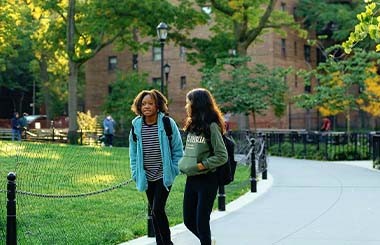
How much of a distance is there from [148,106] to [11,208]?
1.78m

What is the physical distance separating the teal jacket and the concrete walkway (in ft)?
4.63

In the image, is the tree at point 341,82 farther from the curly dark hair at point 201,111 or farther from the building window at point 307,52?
the curly dark hair at point 201,111

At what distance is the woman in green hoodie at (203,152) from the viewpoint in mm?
6570

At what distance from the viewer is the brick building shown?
43281 mm

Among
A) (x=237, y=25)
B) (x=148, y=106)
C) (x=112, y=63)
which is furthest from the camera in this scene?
(x=112, y=63)

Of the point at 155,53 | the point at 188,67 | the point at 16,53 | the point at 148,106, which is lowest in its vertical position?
the point at 148,106

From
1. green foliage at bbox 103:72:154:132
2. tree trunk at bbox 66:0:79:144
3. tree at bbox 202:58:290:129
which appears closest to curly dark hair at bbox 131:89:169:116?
tree at bbox 202:58:290:129

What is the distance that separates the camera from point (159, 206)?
6.99 metres

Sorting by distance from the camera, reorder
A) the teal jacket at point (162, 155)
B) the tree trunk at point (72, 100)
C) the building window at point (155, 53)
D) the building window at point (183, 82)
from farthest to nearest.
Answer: the building window at point (155, 53), the building window at point (183, 82), the tree trunk at point (72, 100), the teal jacket at point (162, 155)

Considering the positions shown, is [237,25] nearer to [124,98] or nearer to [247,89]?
[247,89]

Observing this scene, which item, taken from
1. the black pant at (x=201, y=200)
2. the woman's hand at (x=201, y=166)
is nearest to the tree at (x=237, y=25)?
the black pant at (x=201, y=200)

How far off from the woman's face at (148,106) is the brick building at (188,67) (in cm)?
3209

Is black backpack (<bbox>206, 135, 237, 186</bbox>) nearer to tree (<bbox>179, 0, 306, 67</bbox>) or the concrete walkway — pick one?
the concrete walkway

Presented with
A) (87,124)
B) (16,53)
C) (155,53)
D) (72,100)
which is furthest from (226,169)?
(155,53)
